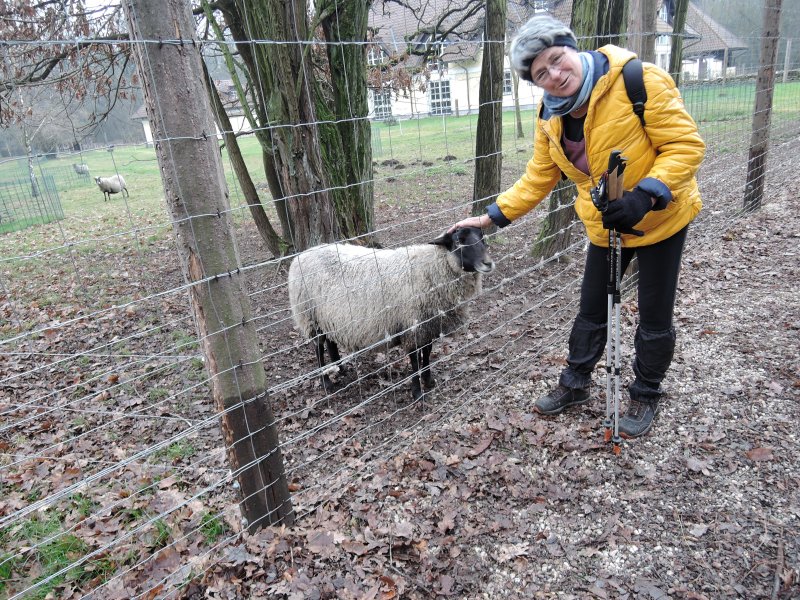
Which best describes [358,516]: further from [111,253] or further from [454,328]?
[111,253]

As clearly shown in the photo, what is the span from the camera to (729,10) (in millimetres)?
8906

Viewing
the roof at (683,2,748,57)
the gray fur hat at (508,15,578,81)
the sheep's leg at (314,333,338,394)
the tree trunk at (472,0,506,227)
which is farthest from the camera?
the roof at (683,2,748,57)

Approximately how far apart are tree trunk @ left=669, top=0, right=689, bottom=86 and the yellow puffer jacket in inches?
249

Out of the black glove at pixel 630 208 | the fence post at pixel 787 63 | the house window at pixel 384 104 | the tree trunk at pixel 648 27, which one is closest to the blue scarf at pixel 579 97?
the black glove at pixel 630 208

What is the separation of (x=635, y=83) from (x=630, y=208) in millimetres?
651

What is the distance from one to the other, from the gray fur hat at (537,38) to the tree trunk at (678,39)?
21.6ft

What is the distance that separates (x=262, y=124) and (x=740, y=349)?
5580 mm

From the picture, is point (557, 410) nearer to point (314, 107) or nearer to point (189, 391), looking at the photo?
point (189, 391)

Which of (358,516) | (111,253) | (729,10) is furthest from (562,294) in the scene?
(111,253)

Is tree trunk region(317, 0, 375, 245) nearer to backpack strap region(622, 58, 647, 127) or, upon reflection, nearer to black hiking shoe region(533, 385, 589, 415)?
black hiking shoe region(533, 385, 589, 415)

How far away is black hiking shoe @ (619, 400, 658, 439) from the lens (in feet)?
11.4

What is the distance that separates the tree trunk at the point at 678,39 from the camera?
26.9 feet

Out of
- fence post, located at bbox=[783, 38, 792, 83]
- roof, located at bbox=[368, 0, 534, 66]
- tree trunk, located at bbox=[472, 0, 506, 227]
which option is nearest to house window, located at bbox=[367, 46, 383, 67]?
roof, located at bbox=[368, 0, 534, 66]

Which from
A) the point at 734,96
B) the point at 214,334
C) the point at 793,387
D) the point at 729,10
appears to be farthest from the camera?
the point at 729,10
